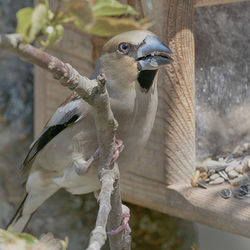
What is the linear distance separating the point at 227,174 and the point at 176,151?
0.21 metres

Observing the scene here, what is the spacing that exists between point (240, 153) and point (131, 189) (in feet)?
1.52

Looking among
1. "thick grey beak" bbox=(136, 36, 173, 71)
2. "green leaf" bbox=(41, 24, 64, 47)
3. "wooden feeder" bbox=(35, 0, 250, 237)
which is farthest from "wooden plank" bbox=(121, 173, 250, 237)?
"green leaf" bbox=(41, 24, 64, 47)

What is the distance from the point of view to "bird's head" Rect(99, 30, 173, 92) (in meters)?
1.48

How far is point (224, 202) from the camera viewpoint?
1828 millimetres

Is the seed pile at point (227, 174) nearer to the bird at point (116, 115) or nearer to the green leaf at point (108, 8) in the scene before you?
the bird at point (116, 115)

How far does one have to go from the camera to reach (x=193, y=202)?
190 cm

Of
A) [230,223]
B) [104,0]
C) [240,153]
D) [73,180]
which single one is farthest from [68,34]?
[104,0]

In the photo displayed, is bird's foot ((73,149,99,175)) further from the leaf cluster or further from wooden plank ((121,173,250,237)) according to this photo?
the leaf cluster

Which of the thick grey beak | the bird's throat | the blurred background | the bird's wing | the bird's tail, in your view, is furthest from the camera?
the blurred background

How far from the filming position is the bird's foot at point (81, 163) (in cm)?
157

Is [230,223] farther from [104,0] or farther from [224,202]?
[104,0]

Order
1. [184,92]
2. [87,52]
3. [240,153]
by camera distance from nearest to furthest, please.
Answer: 1. [184,92]
2. [240,153]
3. [87,52]

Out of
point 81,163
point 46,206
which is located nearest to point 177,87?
point 81,163

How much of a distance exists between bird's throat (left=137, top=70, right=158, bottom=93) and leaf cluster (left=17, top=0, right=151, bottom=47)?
0.97 metres
